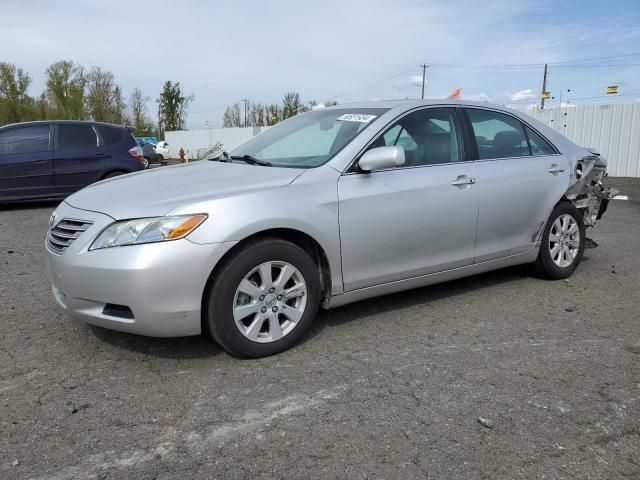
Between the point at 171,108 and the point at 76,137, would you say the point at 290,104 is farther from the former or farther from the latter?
the point at 76,137

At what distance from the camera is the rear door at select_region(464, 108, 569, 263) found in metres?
4.36

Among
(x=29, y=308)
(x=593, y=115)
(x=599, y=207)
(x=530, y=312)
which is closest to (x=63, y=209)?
(x=29, y=308)

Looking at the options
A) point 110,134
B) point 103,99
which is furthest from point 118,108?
point 110,134

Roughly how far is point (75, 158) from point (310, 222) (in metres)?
8.06

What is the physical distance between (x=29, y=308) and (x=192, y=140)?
122 feet

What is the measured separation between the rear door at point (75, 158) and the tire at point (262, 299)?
25.6 ft

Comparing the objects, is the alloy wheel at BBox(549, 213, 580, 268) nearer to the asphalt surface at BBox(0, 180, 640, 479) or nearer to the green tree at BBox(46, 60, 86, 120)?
the asphalt surface at BBox(0, 180, 640, 479)

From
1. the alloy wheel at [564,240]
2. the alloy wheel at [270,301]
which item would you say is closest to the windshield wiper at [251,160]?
the alloy wheel at [270,301]

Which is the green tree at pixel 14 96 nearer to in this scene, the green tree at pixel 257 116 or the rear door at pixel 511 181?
the green tree at pixel 257 116

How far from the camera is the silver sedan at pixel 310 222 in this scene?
3.07m

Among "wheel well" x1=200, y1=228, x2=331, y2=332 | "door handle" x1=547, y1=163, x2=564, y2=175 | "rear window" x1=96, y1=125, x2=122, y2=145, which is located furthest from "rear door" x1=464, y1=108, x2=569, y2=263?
"rear window" x1=96, y1=125, x2=122, y2=145

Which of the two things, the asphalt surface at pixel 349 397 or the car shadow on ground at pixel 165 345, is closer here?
the asphalt surface at pixel 349 397

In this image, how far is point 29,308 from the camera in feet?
14.2

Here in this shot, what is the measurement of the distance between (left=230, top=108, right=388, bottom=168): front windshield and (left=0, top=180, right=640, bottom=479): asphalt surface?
1.22 m
